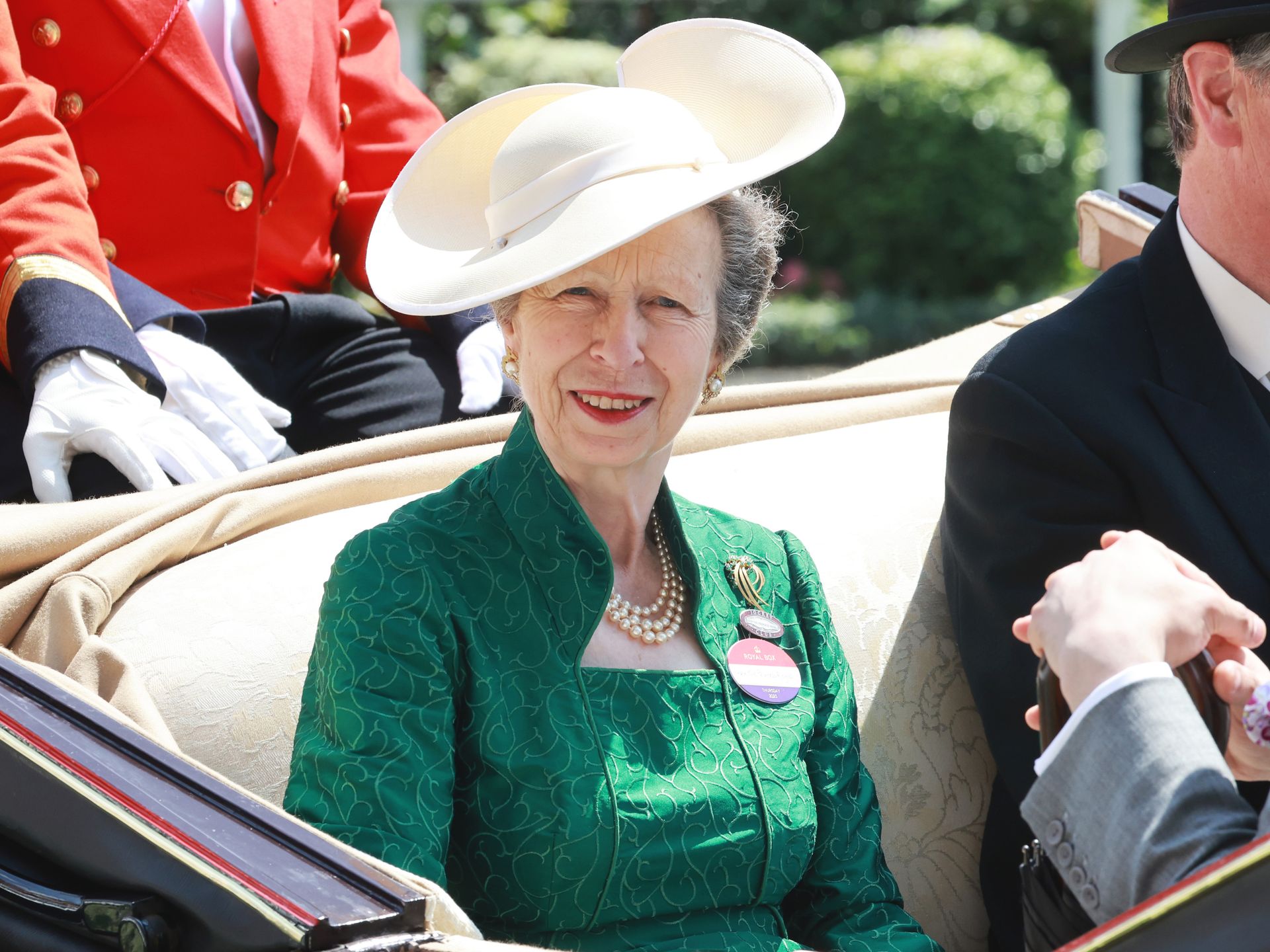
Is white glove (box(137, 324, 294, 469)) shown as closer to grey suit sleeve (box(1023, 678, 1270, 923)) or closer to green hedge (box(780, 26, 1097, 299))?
grey suit sleeve (box(1023, 678, 1270, 923))

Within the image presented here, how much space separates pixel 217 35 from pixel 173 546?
44.1 inches

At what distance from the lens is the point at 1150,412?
2023mm

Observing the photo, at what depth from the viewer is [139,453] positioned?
226 centimetres

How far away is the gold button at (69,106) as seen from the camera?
8.59 feet

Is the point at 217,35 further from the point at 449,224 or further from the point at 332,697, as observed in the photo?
the point at 332,697

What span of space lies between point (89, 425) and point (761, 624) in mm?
973

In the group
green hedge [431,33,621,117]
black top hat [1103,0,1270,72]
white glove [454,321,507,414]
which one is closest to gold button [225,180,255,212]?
white glove [454,321,507,414]

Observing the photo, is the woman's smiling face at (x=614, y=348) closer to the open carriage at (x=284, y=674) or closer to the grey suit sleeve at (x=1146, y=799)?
the open carriage at (x=284, y=674)


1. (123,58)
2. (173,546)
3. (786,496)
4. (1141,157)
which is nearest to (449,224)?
(173,546)

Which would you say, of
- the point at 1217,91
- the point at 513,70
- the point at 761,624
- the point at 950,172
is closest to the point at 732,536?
the point at 761,624

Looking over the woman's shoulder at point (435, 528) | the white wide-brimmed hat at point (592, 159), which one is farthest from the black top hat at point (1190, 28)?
the woman's shoulder at point (435, 528)

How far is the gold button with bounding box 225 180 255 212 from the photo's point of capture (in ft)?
9.10

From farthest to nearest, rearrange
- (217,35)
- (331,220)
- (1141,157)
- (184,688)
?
1. (1141,157)
2. (331,220)
3. (217,35)
4. (184,688)

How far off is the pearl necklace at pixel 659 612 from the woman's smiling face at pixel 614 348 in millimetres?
173
